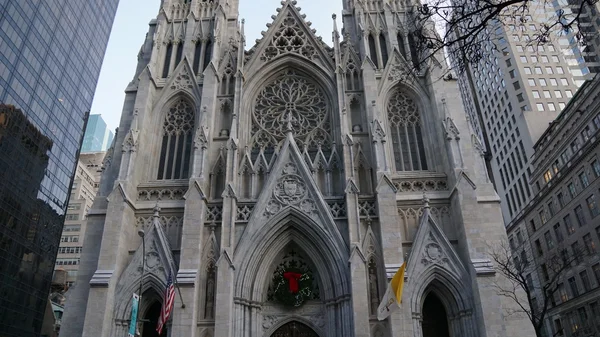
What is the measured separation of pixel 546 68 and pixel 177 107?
156ft

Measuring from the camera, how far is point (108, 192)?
72.7 ft

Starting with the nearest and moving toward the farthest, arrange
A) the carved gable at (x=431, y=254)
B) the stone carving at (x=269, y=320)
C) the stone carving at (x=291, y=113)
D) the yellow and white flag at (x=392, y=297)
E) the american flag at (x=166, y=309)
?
the american flag at (x=166, y=309)
the yellow and white flag at (x=392, y=297)
the carved gable at (x=431, y=254)
the stone carving at (x=269, y=320)
the stone carving at (x=291, y=113)

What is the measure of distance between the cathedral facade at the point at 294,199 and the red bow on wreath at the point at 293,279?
2.5 inches

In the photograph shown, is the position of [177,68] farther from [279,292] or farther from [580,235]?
[580,235]

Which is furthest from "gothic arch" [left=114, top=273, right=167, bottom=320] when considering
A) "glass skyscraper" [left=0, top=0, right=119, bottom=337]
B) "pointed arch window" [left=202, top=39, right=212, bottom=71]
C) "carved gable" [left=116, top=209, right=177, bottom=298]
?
"glass skyscraper" [left=0, top=0, right=119, bottom=337]

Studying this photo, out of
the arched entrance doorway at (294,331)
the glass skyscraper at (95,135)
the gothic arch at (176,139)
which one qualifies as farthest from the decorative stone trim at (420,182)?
the glass skyscraper at (95,135)

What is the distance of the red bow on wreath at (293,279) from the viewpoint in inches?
802

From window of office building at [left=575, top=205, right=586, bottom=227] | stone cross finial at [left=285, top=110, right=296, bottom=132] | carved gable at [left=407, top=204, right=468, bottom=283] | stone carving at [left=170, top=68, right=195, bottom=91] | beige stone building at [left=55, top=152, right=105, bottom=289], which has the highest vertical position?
beige stone building at [left=55, top=152, right=105, bottom=289]

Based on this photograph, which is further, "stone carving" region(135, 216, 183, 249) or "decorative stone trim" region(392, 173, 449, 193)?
"decorative stone trim" region(392, 173, 449, 193)

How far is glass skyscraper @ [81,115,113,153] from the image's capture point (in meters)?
146

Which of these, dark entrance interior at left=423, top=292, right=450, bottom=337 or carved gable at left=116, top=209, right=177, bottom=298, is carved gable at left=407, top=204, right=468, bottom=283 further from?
carved gable at left=116, top=209, right=177, bottom=298

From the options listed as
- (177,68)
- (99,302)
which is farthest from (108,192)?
(177,68)

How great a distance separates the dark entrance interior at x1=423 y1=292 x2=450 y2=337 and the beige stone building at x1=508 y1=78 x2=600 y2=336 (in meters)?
11.7

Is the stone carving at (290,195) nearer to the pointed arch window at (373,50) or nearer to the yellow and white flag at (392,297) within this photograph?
the yellow and white flag at (392,297)
